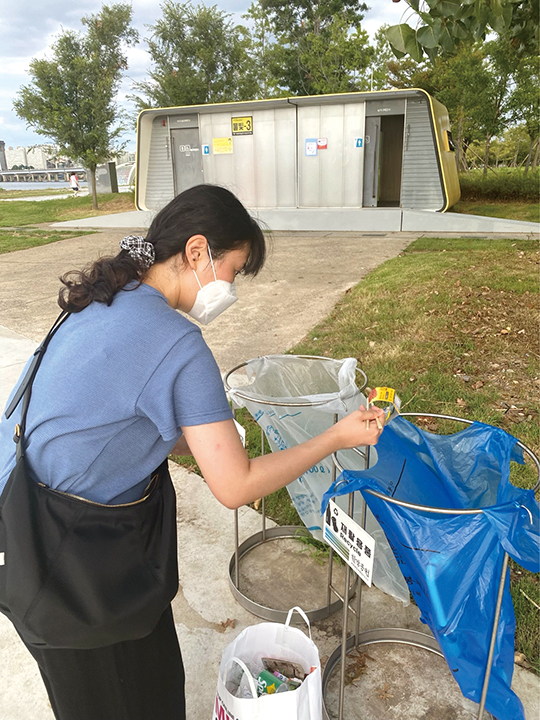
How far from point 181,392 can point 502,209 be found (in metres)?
13.1

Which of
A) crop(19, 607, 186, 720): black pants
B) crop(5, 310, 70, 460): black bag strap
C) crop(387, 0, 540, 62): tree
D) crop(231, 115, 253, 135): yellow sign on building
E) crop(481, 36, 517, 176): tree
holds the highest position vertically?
crop(481, 36, 517, 176): tree

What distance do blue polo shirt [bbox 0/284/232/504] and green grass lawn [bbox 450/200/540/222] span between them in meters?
11.5

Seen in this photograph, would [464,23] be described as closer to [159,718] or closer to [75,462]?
[75,462]

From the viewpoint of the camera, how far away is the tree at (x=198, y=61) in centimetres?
1981

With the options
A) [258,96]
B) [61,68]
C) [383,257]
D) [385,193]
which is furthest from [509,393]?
[258,96]

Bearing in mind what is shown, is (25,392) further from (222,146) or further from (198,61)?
(198,61)

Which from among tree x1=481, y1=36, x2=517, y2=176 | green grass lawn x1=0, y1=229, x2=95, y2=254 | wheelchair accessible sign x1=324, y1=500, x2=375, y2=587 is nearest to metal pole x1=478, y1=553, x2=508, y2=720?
wheelchair accessible sign x1=324, y1=500, x2=375, y2=587

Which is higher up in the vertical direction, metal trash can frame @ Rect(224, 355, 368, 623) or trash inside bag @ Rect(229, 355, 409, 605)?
trash inside bag @ Rect(229, 355, 409, 605)

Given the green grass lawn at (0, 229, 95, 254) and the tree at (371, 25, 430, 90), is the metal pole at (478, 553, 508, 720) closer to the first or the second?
the green grass lawn at (0, 229, 95, 254)

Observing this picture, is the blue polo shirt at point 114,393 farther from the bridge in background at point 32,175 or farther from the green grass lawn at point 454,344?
the bridge in background at point 32,175

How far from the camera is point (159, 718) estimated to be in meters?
1.34

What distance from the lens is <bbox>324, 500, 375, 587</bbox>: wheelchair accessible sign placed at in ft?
4.09

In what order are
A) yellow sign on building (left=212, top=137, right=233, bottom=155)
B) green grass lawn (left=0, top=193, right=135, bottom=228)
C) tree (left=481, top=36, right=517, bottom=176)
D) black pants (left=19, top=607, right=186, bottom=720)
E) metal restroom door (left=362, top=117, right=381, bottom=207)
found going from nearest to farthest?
black pants (left=19, top=607, right=186, bottom=720), metal restroom door (left=362, top=117, right=381, bottom=207), yellow sign on building (left=212, top=137, right=233, bottom=155), tree (left=481, top=36, right=517, bottom=176), green grass lawn (left=0, top=193, right=135, bottom=228)

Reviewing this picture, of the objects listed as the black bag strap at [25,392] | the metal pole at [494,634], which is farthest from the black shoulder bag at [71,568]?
the metal pole at [494,634]
